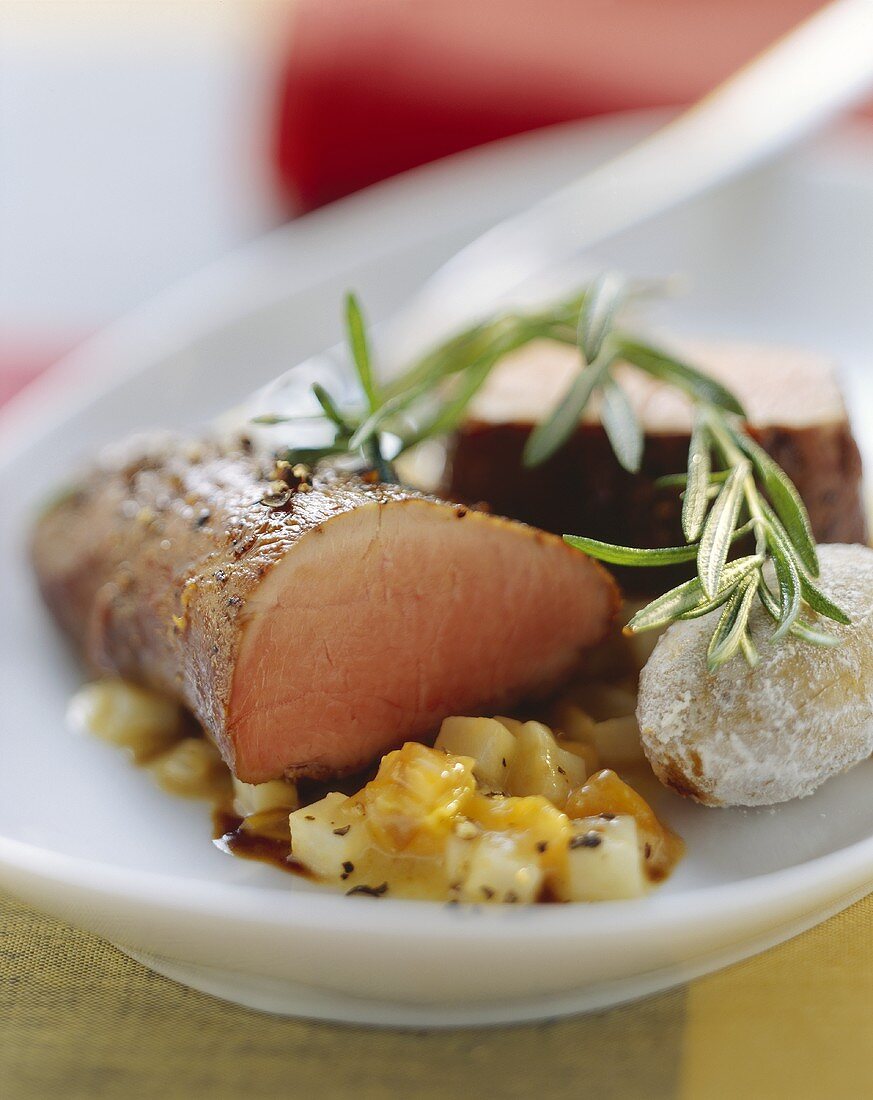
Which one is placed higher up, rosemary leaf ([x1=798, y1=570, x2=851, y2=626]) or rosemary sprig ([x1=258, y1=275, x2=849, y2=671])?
rosemary sprig ([x1=258, y1=275, x2=849, y2=671])

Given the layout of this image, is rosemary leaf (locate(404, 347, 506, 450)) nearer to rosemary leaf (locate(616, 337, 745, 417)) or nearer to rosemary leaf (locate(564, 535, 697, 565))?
rosemary leaf (locate(616, 337, 745, 417))

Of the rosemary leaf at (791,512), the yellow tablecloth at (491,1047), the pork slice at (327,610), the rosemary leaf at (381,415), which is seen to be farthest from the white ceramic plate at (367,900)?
the rosemary leaf at (381,415)

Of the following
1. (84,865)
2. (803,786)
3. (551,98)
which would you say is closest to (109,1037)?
(84,865)

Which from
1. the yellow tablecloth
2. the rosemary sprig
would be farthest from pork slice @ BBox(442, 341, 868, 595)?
the yellow tablecloth

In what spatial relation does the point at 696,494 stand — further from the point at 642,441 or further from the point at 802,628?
the point at 642,441

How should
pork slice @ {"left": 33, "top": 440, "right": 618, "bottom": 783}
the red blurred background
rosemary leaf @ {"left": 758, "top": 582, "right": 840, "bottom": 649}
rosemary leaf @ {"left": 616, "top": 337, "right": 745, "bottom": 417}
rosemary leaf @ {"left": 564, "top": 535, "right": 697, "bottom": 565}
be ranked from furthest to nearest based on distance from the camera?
the red blurred background < rosemary leaf @ {"left": 616, "top": 337, "right": 745, "bottom": 417} < pork slice @ {"left": 33, "top": 440, "right": 618, "bottom": 783} < rosemary leaf @ {"left": 564, "top": 535, "right": 697, "bottom": 565} < rosemary leaf @ {"left": 758, "top": 582, "right": 840, "bottom": 649}

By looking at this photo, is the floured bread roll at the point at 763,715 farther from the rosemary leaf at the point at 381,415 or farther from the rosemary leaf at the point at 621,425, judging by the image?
the rosemary leaf at the point at 381,415
